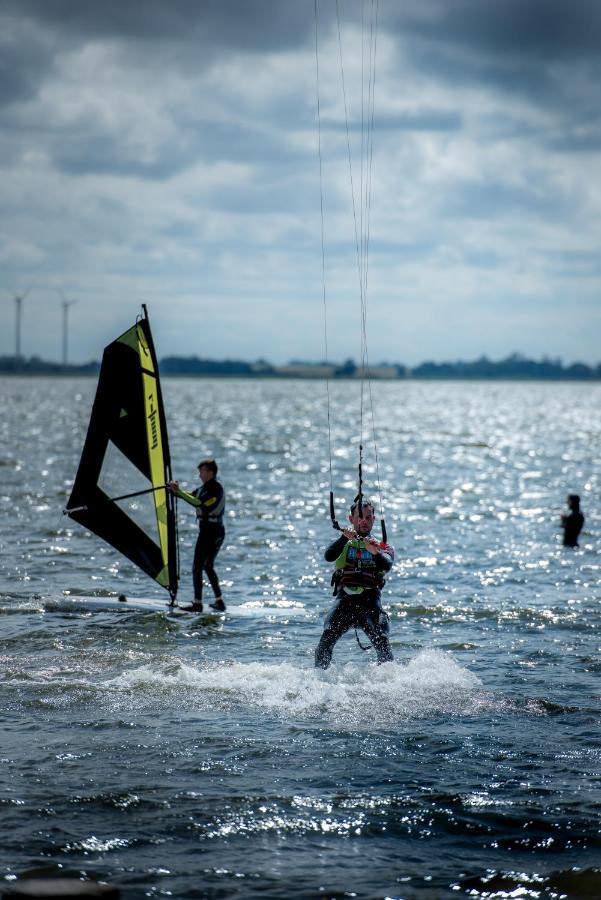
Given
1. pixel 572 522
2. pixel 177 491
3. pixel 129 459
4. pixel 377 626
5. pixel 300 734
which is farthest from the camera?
pixel 572 522

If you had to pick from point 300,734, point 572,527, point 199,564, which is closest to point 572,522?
point 572,527

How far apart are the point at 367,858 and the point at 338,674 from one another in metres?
3.73

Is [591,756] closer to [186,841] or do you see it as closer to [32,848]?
[186,841]

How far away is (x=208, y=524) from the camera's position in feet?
45.0

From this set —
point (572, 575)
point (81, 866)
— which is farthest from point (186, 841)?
point (572, 575)

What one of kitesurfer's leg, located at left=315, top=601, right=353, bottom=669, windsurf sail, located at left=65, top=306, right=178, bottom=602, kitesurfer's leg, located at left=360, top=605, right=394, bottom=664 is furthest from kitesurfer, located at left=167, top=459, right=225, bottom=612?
kitesurfer's leg, located at left=360, top=605, right=394, bottom=664

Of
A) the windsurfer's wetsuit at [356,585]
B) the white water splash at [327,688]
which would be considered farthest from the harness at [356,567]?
the white water splash at [327,688]

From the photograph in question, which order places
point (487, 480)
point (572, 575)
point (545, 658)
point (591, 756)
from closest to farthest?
point (591, 756) → point (545, 658) → point (572, 575) → point (487, 480)

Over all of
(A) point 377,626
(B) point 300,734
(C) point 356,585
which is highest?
(C) point 356,585

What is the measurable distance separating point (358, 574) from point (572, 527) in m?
11.8

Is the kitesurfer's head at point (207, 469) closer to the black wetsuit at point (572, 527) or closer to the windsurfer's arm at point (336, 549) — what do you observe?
the windsurfer's arm at point (336, 549)

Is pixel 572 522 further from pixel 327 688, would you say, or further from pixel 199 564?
pixel 327 688

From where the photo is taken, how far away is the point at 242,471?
38.9 meters

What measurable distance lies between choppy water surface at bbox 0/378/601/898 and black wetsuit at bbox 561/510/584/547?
1311 millimetres
